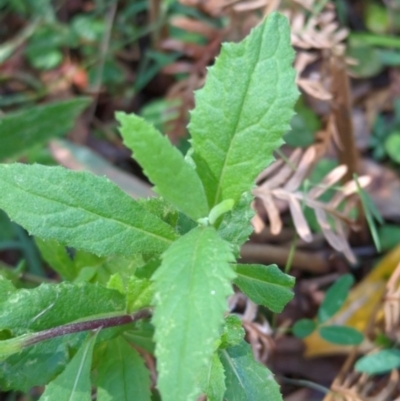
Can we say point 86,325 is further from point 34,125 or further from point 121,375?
point 34,125

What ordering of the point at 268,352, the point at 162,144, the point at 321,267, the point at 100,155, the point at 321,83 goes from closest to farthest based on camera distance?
the point at 162,144 < the point at 268,352 < the point at 321,83 < the point at 321,267 < the point at 100,155

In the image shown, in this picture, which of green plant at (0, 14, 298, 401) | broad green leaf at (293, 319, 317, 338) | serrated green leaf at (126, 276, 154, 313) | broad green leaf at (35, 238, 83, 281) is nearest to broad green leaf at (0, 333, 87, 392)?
green plant at (0, 14, 298, 401)

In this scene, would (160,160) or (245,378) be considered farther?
(245,378)

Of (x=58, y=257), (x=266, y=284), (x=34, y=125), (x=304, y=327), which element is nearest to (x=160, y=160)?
(x=266, y=284)

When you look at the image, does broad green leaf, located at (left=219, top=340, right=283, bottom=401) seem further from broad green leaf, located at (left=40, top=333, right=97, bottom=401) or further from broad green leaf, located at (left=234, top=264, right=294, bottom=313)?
broad green leaf, located at (left=40, top=333, right=97, bottom=401)

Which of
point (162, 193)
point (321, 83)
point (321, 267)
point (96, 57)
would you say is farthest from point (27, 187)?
point (96, 57)

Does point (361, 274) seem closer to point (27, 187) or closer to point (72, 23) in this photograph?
point (27, 187)
